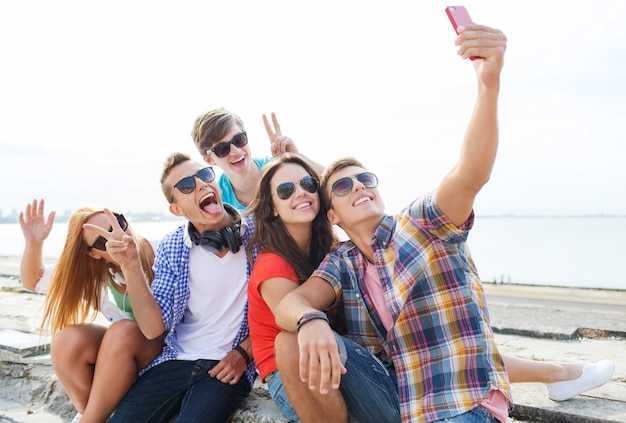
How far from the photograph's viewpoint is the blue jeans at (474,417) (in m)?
2.38

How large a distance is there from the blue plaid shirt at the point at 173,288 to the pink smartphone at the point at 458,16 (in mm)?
1821

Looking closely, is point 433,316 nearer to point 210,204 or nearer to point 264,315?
point 264,315

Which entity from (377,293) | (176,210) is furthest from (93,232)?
(377,293)

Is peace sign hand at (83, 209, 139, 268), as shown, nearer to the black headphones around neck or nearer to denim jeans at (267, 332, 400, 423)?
the black headphones around neck

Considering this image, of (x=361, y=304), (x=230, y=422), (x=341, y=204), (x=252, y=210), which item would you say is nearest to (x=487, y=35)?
(x=341, y=204)

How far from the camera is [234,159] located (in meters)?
4.21

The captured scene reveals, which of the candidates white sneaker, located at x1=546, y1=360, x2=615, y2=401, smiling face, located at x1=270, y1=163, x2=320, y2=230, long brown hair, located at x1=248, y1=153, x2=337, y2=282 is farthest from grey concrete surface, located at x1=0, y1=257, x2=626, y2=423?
smiling face, located at x1=270, y1=163, x2=320, y2=230

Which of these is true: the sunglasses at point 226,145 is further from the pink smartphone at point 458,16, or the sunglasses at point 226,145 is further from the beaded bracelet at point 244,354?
the pink smartphone at point 458,16

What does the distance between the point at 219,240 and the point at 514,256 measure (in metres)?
37.1

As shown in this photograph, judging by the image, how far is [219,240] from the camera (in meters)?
3.31

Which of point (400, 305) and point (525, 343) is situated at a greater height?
point (400, 305)

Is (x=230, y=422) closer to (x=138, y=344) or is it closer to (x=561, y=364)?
(x=138, y=344)

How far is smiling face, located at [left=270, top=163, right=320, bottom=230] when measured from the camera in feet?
10.2

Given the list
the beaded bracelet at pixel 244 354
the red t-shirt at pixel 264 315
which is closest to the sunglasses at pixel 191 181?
the red t-shirt at pixel 264 315
